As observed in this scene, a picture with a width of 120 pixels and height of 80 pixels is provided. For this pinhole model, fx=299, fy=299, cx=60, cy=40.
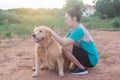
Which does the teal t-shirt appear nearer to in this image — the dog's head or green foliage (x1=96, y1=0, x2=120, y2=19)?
the dog's head

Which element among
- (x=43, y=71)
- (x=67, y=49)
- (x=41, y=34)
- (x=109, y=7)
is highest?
(x=41, y=34)

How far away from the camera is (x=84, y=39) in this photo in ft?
17.4

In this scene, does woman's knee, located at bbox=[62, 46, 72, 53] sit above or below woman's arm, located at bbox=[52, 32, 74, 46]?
below

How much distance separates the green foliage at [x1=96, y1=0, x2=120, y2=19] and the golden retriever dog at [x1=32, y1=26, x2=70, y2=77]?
29781mm

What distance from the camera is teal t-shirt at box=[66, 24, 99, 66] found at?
5.11 m

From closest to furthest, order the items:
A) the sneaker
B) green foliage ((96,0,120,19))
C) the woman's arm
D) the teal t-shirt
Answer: the woman's arm
the teal t-shirt
the sneaker
green foliage ((96,0,120,19))

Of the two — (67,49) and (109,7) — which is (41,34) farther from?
(109,7)

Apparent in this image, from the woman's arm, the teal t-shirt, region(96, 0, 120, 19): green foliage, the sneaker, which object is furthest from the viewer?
region(96, 0, 120, 19): green foliage

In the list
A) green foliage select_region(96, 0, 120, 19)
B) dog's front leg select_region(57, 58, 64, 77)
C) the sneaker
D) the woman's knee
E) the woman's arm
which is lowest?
green foliage select_region(96, 0, 120, 19)

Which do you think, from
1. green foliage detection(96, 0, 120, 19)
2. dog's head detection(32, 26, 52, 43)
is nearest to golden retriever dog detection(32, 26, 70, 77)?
dog's head detection(32, 26, 52, 43)

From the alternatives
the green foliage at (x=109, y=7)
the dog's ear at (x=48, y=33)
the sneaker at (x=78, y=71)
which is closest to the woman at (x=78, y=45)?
the sneaker at (x=78, y=71)

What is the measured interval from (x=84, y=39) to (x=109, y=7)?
1175 inches

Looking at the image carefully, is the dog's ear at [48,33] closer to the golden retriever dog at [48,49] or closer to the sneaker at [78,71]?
the golden retriever dog at [48,49]

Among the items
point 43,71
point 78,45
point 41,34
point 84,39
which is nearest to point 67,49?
point 78,45
